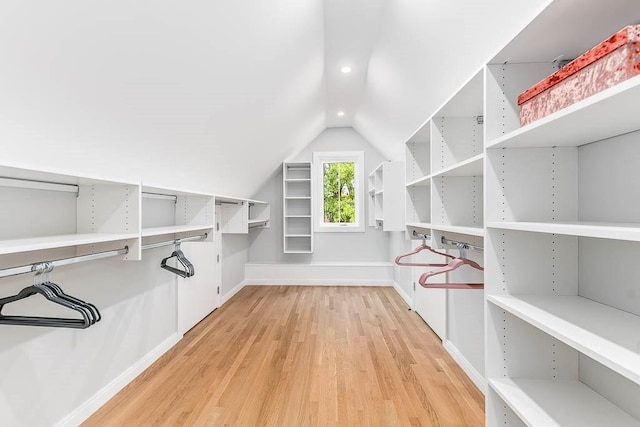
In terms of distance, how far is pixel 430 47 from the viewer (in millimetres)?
2090

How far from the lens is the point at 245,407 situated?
2.00 meters

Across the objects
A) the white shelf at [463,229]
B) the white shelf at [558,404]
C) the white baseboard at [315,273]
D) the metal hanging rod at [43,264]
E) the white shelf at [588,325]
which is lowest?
the white baseboard at [315,273]

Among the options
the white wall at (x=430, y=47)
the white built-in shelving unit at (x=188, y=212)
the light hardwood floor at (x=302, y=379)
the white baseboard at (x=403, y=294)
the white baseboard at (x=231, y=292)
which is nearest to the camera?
the white wall at (x=430, y=47)

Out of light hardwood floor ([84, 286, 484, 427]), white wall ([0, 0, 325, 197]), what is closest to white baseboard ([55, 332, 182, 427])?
light hardwood floor ([84, 286, 484, 427])

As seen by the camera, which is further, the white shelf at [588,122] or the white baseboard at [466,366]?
the white baseboard at [466,366]

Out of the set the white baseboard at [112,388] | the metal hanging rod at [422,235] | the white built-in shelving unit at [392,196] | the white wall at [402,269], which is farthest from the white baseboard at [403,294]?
the white baseboard at [112,388]

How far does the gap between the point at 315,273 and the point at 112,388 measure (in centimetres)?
361

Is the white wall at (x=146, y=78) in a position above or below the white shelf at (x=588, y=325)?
above

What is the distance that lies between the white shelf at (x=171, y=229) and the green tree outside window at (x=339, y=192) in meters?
3.01

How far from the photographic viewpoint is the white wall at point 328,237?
5.52m

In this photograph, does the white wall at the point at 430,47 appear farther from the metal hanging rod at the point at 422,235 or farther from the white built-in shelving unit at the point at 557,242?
the metal hanging rod at the point at 422,235

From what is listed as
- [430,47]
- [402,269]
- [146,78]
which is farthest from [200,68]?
[402,269]

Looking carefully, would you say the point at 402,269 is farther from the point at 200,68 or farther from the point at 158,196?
the point at 200,68

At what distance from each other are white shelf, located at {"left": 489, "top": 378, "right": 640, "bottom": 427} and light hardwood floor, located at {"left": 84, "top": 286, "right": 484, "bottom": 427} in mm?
861
